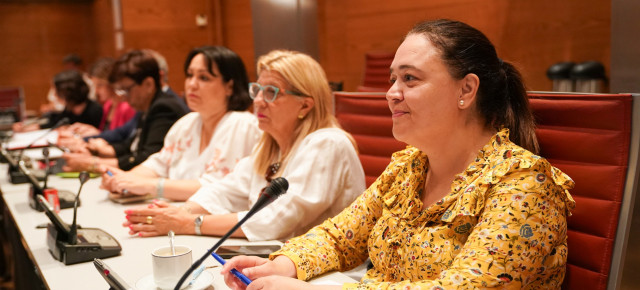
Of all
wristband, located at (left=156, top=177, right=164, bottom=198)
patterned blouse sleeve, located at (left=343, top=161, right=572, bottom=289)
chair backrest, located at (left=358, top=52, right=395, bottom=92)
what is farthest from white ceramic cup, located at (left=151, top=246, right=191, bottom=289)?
chair backrest, located at (left=358, top=52, right=395, bottom=92)

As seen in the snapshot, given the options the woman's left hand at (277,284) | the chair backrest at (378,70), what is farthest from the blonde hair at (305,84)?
the chair backrest at (378,70)

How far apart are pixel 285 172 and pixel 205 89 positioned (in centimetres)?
85

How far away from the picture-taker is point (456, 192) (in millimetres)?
1162

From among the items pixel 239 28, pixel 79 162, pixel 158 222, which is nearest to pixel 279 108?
pixel 158 222

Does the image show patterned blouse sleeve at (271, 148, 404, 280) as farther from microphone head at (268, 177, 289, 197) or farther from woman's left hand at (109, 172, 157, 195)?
woman's left hand at (109, 172, 157, 195)

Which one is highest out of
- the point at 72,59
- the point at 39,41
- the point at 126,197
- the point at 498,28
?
the point at 39,41

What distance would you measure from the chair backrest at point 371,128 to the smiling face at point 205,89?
64 centimetres

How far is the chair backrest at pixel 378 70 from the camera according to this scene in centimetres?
484

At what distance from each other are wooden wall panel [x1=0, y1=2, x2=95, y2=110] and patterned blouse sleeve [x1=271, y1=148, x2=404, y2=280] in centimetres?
988

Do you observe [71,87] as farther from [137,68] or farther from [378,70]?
[378,70]

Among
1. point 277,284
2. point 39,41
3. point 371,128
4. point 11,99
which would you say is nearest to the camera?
point 277,284

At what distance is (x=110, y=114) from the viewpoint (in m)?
A: 4.66

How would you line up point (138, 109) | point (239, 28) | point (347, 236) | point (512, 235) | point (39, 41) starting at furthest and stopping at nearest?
point (39, 41)
point (239, 28)
point (138, 109)
point (347, 236)
point (512, 235)

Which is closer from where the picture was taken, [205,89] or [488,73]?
[488,73]
